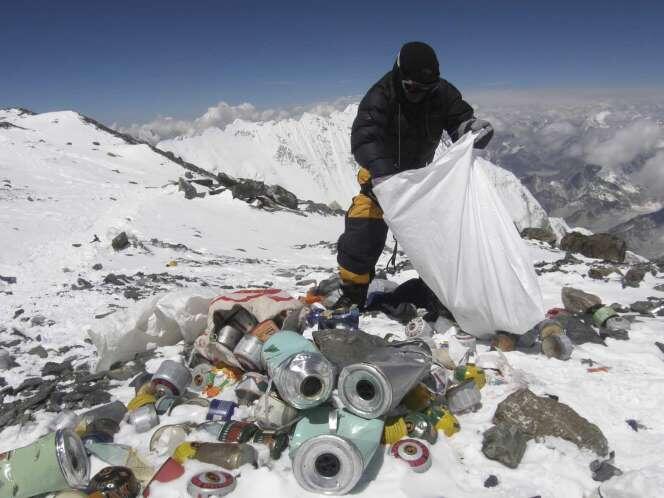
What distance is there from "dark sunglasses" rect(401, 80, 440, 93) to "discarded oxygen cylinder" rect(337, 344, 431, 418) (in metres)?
2.35

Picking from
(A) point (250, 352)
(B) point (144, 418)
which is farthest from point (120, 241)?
(B) point (144, 418)

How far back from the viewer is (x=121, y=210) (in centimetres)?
1362

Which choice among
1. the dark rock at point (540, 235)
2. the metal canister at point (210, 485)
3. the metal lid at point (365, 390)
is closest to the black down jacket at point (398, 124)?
the metal lid at point (365, 390)

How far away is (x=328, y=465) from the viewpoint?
2383mm

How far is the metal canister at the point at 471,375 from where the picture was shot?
3279 mm

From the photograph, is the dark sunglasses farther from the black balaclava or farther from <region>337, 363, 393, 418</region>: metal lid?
<region>337, 363, 393, 418</region>: metal lid

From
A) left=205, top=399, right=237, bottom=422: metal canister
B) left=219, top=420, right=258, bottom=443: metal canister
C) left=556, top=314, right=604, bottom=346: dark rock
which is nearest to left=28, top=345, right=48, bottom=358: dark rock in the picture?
left=205, top=399, right=237, bottom=422: metal canister

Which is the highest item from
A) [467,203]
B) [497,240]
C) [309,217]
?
[467,203]

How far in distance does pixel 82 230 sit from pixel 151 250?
7.81 ft

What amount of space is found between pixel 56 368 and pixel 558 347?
4.48m

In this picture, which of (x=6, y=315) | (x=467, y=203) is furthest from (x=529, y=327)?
(x=6, y=315)

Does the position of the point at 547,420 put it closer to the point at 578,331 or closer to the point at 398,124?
the point at 578,331

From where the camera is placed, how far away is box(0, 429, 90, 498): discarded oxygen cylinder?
2350mm

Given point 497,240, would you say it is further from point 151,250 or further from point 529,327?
point 151,250
